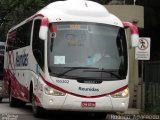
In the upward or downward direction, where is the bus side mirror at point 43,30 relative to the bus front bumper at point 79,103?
upward

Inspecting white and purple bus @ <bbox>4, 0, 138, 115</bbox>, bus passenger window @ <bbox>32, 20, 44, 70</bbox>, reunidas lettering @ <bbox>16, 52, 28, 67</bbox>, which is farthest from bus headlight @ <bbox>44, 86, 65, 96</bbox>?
reunidas lettering @ <bbox>16, 52, 28, 67</bbox>

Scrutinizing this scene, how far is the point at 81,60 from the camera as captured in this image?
1612 centimetres

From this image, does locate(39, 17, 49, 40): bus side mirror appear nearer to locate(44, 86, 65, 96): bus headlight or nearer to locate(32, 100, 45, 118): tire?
locate(44, 86, 65, 96): bus headlight

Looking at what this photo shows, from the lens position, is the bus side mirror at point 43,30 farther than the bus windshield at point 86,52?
No

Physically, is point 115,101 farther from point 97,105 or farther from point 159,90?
point 159,90

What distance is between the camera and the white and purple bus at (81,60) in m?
15.8

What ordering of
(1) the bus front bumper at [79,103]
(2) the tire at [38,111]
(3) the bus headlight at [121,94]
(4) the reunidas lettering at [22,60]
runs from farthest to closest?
(4) the reunidas lettering at [22,60] < (2) the tire at [38,111] < (3) the bus headlight at [121,94] < (1) the bus front bumper at [79,103]

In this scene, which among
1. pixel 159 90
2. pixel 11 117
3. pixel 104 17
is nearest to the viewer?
pixel 104 17

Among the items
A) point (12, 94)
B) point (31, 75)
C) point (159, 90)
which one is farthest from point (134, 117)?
point (12, 94)

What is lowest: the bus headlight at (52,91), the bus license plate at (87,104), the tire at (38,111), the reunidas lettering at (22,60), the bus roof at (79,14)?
the tire at (38,111)

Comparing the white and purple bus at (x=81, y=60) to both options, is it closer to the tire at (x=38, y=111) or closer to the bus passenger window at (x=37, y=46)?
the bus passenger window at (x=37, y=46)

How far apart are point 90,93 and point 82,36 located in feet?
5.72

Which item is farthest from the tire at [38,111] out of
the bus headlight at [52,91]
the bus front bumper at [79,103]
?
the bus headlight at [52,91]

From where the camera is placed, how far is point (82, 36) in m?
Result: 16.4
